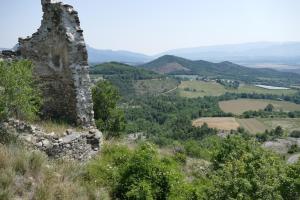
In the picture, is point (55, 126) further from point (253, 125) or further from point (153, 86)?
point (153, 86)

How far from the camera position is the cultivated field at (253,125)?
9612cm

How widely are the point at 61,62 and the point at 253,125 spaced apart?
9303cm

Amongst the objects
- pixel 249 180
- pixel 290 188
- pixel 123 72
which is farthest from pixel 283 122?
pixel 249 180

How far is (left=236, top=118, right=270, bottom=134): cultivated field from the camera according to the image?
96.1 m

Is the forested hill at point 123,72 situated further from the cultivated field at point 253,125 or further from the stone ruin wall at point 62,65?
the stone ruin wall at point 62,65

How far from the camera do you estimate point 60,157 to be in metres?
11.2

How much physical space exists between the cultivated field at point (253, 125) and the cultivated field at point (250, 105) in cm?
1262

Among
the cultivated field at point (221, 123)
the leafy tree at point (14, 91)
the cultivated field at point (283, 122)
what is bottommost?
the cultivated field at point (283, 122)

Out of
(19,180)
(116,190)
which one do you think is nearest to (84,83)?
(116,190)

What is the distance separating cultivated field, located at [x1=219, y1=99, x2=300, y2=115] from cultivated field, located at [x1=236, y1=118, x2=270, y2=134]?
12.6 m

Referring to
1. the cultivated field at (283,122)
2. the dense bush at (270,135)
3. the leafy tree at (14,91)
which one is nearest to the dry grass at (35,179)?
the leafy tree at (14,91)

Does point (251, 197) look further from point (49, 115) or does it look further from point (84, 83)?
point (49, 115)

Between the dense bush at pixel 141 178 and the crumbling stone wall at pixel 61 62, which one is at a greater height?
the crumbling stone wall at pixel 61 62

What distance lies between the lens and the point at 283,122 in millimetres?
109688
